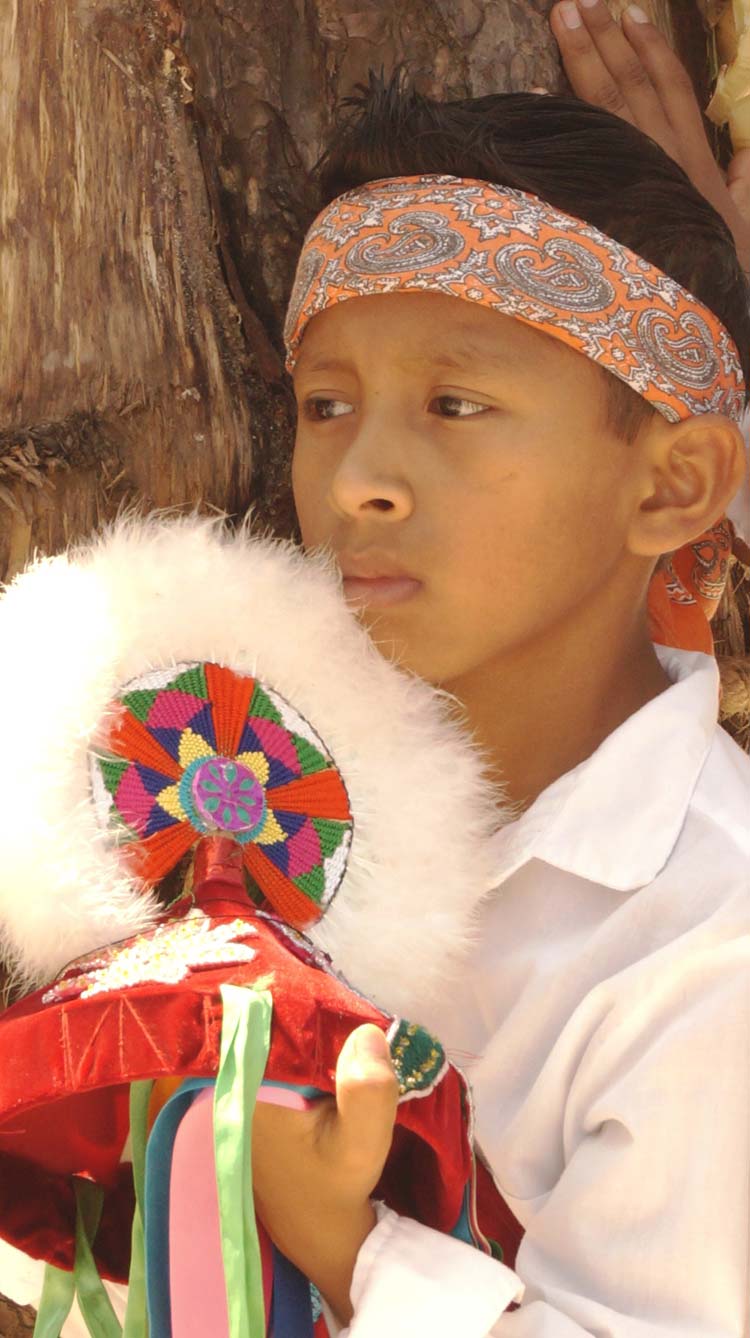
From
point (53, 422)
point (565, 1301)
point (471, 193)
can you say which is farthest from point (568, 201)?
point (565, 1301)

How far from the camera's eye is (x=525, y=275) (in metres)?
1.66

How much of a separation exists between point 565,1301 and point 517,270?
999 mm

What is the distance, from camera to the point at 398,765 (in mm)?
1439

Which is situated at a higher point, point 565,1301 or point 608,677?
point 608,677

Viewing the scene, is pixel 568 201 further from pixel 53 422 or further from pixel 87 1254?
pixel 87 1254

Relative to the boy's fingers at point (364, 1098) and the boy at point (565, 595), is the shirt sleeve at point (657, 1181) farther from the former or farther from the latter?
the boy's fingers at point (364, 1098)

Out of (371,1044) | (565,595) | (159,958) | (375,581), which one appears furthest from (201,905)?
(565,595)

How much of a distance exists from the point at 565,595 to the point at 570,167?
469 mm

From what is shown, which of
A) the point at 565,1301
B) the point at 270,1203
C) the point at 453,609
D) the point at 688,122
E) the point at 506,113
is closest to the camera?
the point at 270,1203

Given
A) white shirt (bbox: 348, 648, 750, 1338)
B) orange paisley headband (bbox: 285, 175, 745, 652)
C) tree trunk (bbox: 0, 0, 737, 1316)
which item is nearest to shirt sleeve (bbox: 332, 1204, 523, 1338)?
white shirt (bbox: 348, 648, 750, 1338)

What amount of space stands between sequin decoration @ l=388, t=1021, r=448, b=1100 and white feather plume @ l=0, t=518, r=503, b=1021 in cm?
12

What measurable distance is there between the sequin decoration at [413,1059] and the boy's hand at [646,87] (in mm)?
1203

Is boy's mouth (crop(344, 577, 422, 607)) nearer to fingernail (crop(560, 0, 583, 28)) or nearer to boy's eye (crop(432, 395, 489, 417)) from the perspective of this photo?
boy's eye (crop(432, 395, 489, 417))

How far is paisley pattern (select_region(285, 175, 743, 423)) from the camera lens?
5.45 feet
